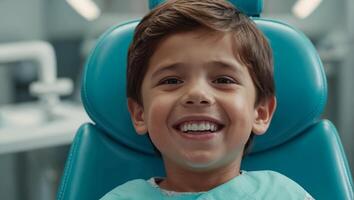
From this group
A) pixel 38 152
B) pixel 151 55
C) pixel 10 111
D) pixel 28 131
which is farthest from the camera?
pixel 38 152

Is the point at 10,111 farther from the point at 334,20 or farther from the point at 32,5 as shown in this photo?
the point at 334,20

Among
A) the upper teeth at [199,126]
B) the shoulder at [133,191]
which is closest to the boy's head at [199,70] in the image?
the upper teeth at [199,126]

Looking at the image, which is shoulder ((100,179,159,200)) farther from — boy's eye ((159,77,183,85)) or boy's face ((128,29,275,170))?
boy's eye ((159,77,183,85))

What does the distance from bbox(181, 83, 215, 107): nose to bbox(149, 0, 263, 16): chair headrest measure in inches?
12.9

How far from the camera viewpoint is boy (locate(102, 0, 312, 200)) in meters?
1.02

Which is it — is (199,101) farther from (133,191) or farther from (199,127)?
(133,191)

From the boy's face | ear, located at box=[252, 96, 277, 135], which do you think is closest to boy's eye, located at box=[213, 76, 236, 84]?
the boy's face

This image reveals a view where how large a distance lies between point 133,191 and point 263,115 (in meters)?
0.29

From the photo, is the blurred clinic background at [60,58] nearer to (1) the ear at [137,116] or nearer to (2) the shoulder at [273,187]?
(1) the ear at [137,116]

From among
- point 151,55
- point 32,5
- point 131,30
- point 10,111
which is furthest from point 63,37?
point 151,55

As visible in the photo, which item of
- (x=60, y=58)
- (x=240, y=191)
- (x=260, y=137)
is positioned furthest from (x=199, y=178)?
(x=60, y=58)

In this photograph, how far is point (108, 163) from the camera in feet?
4.11

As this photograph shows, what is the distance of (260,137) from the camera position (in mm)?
1244

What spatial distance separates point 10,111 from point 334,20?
4.21 ft
